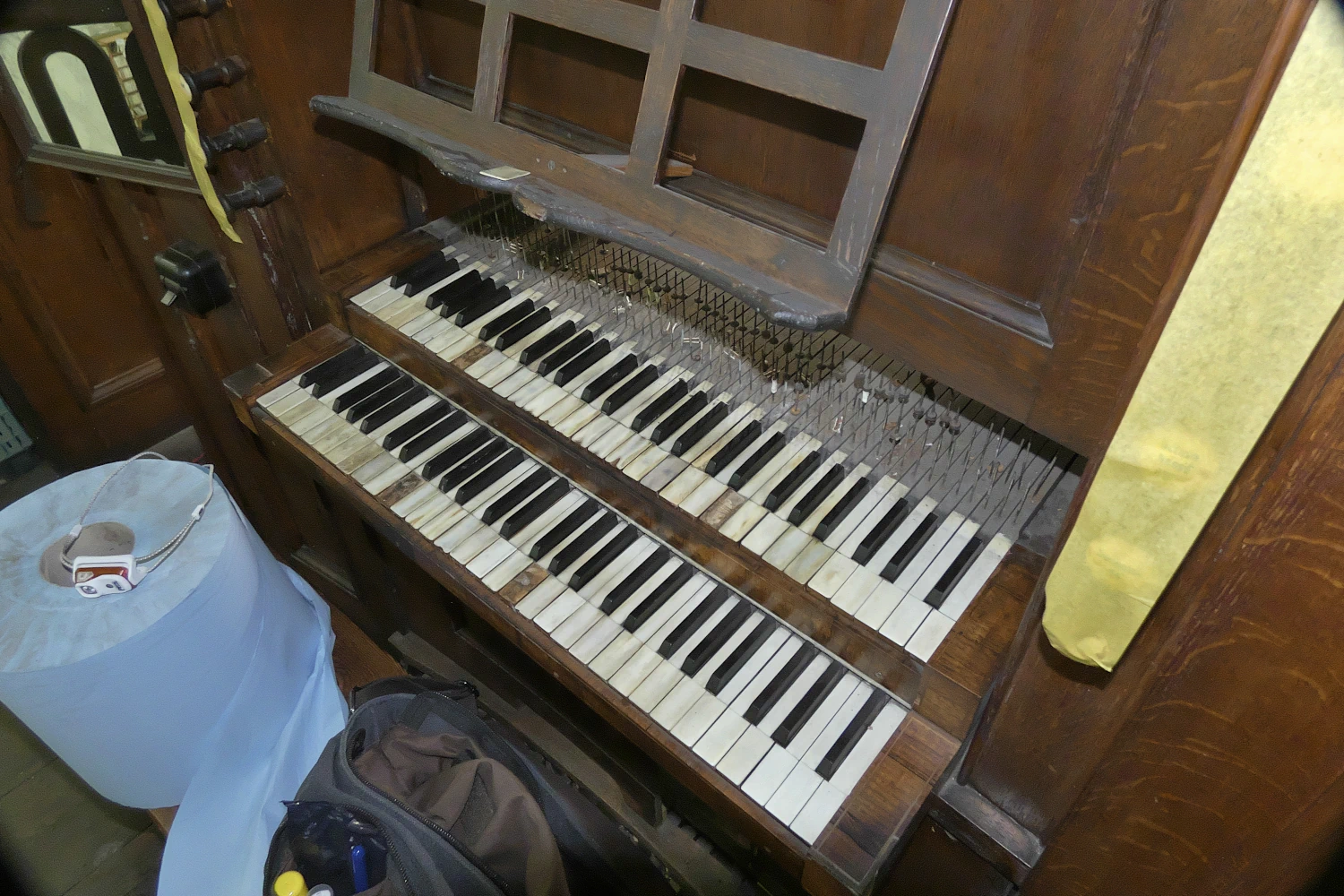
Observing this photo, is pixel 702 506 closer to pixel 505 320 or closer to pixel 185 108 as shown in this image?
pixel 505 320

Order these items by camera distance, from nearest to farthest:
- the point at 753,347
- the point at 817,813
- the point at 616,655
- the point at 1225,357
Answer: the point at 1225,357
the point at 817,813
the point at 616,655
the point at 753,347

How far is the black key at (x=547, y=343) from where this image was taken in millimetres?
1921

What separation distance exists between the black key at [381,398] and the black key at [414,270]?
9.0 inches

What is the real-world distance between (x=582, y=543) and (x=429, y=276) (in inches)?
32.2

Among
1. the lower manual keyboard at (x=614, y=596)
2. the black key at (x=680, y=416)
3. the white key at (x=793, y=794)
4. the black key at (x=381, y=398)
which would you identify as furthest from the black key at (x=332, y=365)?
the white key at (x=793, y=794)

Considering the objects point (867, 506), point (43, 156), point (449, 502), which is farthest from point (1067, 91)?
point (43, 156)

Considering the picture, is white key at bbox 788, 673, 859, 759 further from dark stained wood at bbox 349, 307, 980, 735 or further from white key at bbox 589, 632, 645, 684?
white key at bbox 589, 632, 645, 684

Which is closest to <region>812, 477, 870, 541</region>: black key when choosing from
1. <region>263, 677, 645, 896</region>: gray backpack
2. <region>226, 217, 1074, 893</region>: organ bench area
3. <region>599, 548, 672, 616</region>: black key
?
<region>226, 217, 1074, 893</region>: organ bench area

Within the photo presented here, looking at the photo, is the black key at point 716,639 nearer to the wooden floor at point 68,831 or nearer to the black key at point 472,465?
the black key at point 472,465

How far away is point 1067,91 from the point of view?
105 centimetres

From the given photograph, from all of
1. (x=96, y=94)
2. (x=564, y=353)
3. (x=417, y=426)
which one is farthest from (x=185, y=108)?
(x=564, y=353)

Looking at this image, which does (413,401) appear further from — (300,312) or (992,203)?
(992,203)

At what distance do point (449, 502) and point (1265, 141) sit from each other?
5.04ft

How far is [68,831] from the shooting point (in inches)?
96.9
